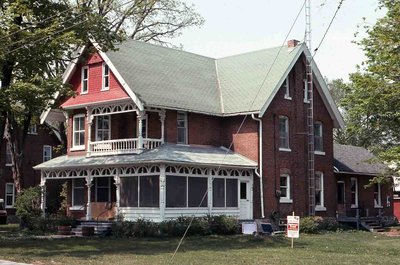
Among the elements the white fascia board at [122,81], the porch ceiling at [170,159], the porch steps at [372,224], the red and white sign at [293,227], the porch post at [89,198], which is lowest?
the porch steps at [372,224]

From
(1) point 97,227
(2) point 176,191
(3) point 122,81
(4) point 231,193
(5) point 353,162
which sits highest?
(3) point 122,81

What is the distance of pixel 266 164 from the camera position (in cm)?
3512

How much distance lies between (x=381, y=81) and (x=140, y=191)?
13499mm

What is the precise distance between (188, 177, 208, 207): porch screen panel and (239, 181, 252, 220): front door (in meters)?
2.88

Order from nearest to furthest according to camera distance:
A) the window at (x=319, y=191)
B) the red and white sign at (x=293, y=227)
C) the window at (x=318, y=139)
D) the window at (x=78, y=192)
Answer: the red and white sign at (x=293, y=227) < the window at (x=78, y=192) < the window at (x=319, y=191) < the window at (x=318, y=139)

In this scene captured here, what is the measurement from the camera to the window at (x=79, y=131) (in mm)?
36634

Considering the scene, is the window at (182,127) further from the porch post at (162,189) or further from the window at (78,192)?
the window at (78,192)

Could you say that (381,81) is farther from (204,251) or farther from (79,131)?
(79,131)

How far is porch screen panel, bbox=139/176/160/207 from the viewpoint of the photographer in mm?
31219

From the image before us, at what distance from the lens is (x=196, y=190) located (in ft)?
107

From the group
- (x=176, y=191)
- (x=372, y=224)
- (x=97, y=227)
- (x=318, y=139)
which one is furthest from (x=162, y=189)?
(x=372, y=224)

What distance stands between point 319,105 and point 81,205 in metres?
16.3

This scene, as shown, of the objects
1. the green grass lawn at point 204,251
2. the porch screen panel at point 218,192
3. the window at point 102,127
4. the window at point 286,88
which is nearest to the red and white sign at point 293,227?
the green grass lawn at point 204,251

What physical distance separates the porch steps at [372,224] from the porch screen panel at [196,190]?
11948 millimetres
